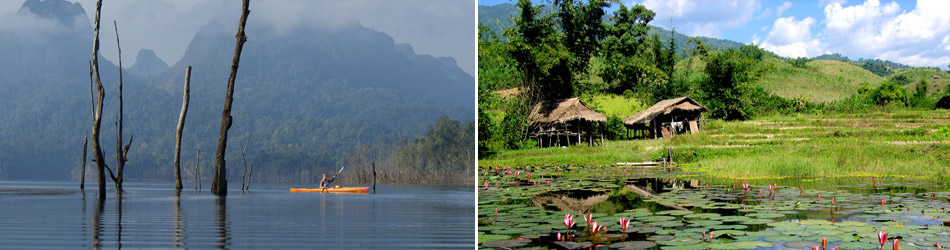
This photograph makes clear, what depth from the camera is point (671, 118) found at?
61.7 feet

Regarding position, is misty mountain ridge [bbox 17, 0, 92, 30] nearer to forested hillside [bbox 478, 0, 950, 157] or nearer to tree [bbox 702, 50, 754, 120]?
forested hillside [bbox 478, 0, 950, 157]

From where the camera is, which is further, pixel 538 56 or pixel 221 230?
pixel 538 56

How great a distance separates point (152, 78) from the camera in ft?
326

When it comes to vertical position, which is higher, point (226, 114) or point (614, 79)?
point (614, 79)

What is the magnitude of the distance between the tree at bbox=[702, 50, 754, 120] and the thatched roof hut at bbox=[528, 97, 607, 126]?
5.05 metres

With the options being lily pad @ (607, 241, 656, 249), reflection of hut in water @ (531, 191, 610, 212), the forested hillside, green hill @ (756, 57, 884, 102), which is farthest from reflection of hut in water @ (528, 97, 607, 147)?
lily pad @ (607, 241, 656, 249)

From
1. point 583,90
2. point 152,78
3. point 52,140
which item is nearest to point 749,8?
point 583,90

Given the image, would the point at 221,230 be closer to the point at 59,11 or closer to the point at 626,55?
the point at 626,55

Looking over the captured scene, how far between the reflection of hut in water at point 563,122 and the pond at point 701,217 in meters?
9.38

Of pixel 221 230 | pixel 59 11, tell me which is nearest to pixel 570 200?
pixel 221 230

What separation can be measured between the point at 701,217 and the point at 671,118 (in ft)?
48.6

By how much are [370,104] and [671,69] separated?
66.5 m

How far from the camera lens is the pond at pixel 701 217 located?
3402 mm

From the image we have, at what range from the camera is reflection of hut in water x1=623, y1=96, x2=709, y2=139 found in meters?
18.0
